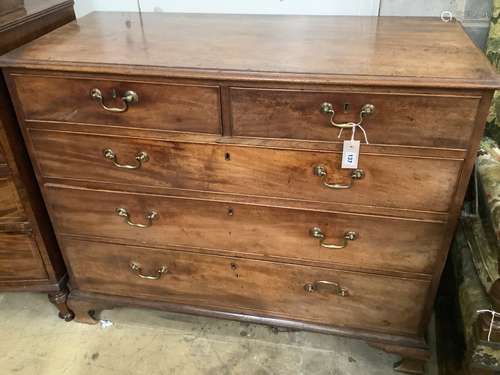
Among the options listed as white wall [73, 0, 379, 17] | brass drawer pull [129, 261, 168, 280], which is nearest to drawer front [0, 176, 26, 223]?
brass drawer pull [129, 261, 168, 280]

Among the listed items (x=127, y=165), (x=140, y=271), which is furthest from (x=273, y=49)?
(x=140, y=271)

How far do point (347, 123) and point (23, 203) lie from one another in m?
1.02

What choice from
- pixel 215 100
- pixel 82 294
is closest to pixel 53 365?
pixel 82 294

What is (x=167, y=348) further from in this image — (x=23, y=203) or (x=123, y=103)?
(x=123, y=103)

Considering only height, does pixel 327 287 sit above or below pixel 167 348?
above

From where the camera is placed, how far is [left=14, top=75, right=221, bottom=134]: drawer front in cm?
113

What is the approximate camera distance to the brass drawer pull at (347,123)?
104 centimetres

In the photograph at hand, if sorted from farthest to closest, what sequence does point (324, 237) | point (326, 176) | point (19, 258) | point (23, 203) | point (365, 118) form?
point (19, 258) < point (23, 203) < point (324, 237) < point (326, 176) < point (365, 118)

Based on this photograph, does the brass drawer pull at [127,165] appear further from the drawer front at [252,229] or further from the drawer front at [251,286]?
the drawer front at [251,286]

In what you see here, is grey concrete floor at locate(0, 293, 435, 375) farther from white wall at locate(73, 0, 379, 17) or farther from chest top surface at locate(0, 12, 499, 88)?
white wall at locate(73, 0, 379, 17)

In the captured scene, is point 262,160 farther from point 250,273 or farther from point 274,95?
point 250,273

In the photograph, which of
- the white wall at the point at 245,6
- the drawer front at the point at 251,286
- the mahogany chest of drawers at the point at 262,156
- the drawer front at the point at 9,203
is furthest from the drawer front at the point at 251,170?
the white wall at the point at 245,6

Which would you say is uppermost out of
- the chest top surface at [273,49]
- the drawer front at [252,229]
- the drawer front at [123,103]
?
the chest top surface at [273,49]

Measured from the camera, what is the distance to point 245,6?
1569 mm
